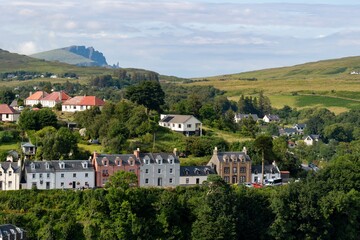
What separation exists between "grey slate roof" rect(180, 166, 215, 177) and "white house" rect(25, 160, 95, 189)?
9.05 meters

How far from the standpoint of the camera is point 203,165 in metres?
66.6

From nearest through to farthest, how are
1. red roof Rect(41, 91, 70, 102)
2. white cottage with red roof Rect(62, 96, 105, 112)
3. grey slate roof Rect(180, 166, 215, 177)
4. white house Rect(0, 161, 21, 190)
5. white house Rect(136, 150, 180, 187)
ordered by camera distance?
1. white house Rect(0, 161, 21, 190)
2. white house Rect(136, 150, 180, 187)
3. grey slate roof Rect(180, 166, 215, 177)
4. white cottage with red roof Rect(62, 96, 105, 112)
5. red roof Rect(41, 91, 70, 102)

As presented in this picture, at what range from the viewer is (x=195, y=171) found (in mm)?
64500

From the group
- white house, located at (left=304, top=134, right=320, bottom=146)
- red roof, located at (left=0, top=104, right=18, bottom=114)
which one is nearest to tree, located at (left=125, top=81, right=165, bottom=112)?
red roof, located at (left=0, top=104, right=18, bottom=114)

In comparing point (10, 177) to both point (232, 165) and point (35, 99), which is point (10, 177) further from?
point (35, 99)

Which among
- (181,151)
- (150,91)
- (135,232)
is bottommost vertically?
(135,232)

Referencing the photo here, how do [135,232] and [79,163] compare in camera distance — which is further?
[79,163]

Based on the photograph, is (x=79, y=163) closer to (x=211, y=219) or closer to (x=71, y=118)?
(x=211, y=219)

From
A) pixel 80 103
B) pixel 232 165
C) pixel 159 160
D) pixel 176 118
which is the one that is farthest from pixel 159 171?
pixel 80 103

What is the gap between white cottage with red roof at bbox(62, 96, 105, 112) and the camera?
288 feet

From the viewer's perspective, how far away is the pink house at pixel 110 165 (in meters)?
61.3

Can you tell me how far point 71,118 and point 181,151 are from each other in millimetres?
19132

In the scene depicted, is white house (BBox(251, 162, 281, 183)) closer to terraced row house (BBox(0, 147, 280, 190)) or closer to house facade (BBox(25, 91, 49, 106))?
terraced row house (BBox(0, 147, 280, 190))

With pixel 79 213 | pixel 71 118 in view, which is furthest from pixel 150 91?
pixel 79 213
